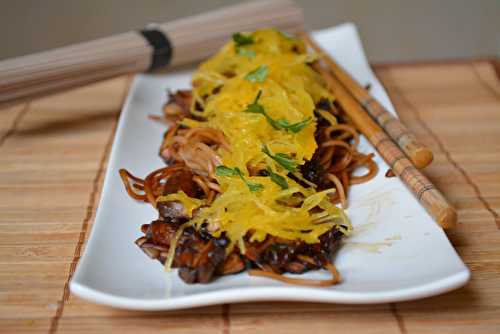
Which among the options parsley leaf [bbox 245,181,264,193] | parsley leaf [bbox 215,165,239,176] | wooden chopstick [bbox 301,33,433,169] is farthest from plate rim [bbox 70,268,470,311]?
wooden chopstick [bbox 301,33,433,169]

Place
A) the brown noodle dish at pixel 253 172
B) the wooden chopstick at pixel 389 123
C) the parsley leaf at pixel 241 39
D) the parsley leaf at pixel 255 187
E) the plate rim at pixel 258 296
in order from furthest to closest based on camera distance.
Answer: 1. the parsley leaf at pixel 241 39
2. the wooden chopstick at pixel 389 123
3. the parsley leaf at pixel 255 187
4. the brown noodle dish at pixel 253 172
5. the plate rim at pixel 258 296

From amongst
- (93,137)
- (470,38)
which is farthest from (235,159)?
(470,38)

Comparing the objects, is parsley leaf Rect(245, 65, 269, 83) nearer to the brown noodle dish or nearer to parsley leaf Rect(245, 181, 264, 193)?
the brown noodle dish

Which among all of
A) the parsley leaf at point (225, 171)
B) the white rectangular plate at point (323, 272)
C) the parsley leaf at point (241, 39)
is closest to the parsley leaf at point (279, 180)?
the parsley leaf at point (225, 171)

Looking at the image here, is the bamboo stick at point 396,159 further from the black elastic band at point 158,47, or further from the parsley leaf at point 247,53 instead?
the black elastic band at point 158,47

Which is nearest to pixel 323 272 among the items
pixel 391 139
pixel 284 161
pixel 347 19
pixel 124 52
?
A: pixel 284 161

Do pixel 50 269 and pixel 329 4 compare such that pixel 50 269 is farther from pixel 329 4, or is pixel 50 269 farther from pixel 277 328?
pixel 329 4
